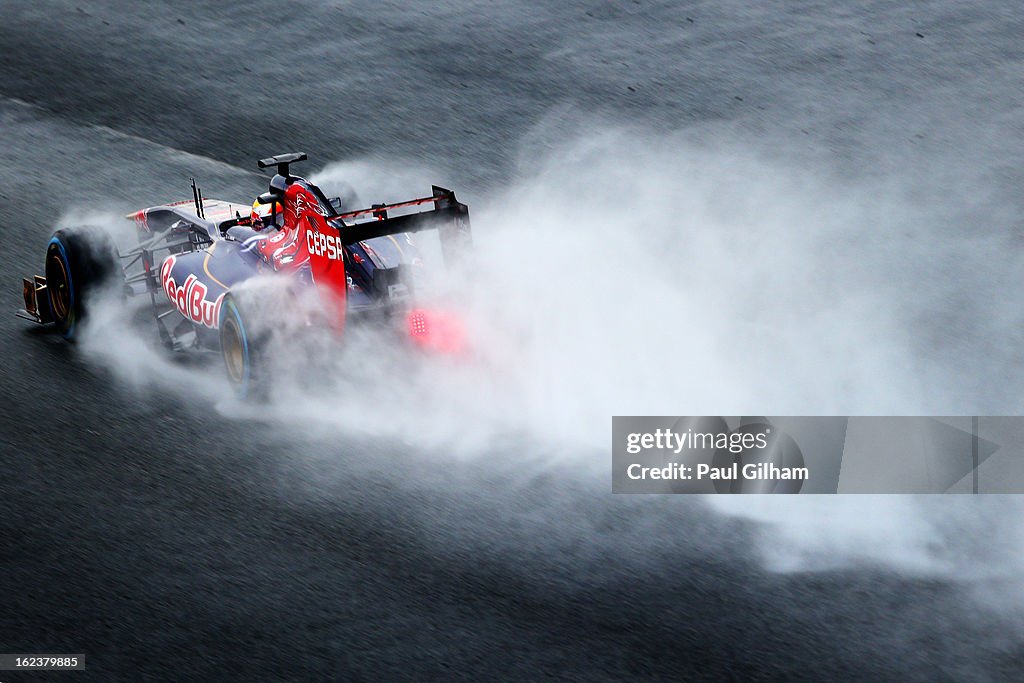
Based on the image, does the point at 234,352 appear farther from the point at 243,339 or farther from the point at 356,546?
the point at 356,546

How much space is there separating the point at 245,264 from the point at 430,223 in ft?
5.89

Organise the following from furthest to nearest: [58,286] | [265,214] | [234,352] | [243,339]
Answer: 1. [58,286]
2. [265,214]
3. [234,352]
4. [243,339]

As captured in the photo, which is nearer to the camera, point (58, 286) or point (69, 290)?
point (69, 290)

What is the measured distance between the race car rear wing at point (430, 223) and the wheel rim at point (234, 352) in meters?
1.20

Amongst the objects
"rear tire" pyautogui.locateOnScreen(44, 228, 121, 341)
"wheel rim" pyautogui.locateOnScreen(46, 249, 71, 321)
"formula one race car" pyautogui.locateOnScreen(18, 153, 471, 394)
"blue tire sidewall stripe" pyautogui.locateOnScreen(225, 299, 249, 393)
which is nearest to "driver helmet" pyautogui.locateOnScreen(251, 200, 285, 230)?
"formula one race car" pyautogui.locateOnScreen(18, 153, 471, 394)

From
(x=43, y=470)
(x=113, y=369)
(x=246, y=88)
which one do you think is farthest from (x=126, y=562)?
(x=246, y=88)

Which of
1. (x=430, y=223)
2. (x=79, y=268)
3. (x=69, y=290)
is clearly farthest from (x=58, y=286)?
(x=430, y=223)

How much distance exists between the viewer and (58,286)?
1277 cm

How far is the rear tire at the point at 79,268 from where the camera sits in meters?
12.4

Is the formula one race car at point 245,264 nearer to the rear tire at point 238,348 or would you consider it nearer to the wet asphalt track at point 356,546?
the rear tire at point 238,348

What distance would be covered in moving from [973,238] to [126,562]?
30.4 feet

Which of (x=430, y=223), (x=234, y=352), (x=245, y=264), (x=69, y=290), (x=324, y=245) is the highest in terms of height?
(x=430, y=223)

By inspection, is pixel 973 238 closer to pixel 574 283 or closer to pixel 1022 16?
pixel 574 283

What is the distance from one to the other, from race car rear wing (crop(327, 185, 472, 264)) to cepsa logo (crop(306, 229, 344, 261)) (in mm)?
77
